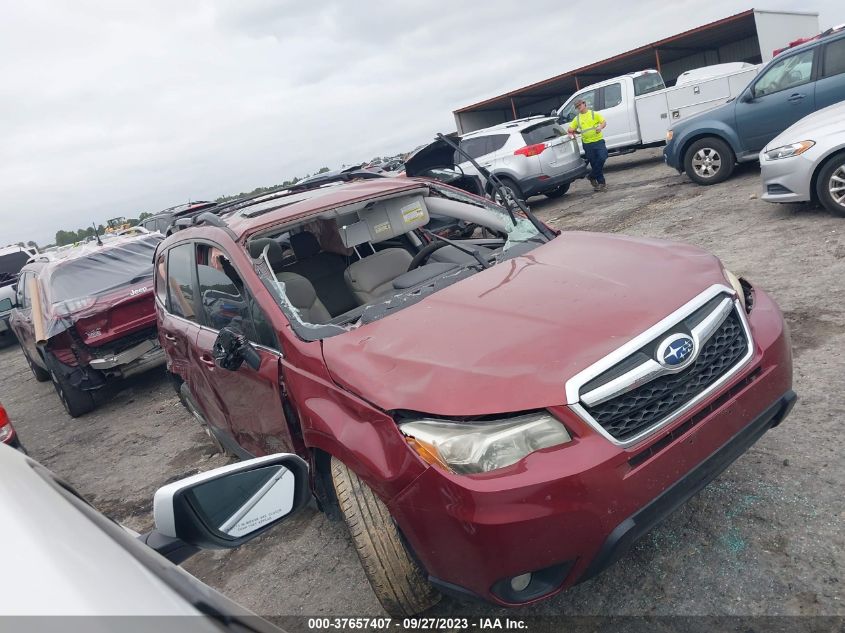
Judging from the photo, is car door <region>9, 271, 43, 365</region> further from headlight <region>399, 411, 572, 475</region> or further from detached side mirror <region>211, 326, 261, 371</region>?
headlight <region>399, 411, 572, 475</region>

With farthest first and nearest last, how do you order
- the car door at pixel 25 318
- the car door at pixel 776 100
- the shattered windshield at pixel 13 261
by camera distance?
the shattered windshield at pixel 13 261 → the car door at pixel 776 100 → the car door at pixel 25 318

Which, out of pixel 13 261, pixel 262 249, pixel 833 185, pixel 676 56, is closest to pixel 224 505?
pixel 262 249

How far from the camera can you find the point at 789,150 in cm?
617

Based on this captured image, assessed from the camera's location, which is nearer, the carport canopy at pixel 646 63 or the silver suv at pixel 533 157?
the silver suv at pixel 533 157

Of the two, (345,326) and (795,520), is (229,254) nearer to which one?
(345,326)

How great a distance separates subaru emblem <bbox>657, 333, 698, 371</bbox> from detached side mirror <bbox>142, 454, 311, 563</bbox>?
Answer: 1277 millimetres

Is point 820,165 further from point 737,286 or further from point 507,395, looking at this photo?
point 507,395

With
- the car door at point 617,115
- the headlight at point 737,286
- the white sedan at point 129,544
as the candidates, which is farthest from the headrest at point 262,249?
the car door at point 617,115

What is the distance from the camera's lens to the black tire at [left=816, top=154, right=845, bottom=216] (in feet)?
19.5

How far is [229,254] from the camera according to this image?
3033 millimetres

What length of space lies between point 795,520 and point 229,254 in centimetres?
277

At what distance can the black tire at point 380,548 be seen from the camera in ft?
7.32

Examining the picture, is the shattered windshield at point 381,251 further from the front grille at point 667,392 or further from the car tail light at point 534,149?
the car tail light at point 534,149

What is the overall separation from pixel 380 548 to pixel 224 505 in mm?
977
